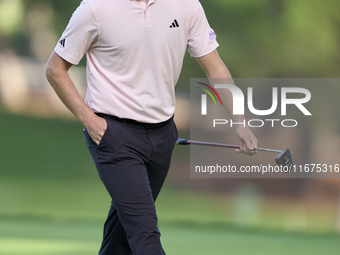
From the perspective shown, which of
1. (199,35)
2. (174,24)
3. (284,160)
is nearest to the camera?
(174,24)

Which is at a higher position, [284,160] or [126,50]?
[126,50]

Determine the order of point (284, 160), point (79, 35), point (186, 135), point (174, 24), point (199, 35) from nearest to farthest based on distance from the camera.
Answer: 1. point (79, 35)
2. point (174, 24)
3. point (199, 35)
4. point (284, 160)
5. point (186, 135)

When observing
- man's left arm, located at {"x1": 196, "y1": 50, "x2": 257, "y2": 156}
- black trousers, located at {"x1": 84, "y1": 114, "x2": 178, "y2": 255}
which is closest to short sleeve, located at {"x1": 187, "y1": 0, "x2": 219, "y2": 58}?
man's left arm, located at {"x1": 196, "y1": 50, "x2": 257, "y2": 156}

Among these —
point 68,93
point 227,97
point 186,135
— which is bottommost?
point 186,135

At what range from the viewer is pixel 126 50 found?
104 inches

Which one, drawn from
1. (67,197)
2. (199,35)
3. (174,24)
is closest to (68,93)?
(174,24)

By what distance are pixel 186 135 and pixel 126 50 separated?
11.9 feet

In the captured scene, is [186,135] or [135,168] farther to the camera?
[186,135]

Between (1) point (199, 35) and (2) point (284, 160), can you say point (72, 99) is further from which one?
(2) point (284, 160)

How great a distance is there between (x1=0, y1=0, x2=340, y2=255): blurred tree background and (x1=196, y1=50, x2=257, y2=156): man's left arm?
2.95 meters

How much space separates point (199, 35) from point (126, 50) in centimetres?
42

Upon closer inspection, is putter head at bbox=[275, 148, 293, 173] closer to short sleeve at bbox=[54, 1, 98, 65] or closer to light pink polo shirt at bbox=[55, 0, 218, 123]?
light pink polo shirt at bbox=[55, 0, 218, 123]

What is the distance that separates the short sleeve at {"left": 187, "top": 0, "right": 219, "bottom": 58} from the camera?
2873 mm

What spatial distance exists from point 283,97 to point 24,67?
250 cm
